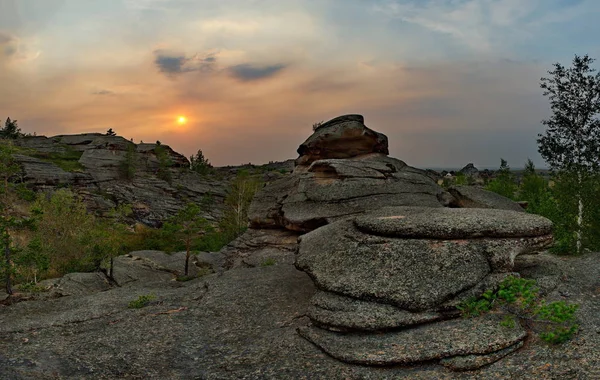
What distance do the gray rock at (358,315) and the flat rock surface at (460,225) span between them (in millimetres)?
4266

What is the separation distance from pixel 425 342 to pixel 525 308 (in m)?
4.39

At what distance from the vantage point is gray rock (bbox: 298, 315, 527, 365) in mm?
13078

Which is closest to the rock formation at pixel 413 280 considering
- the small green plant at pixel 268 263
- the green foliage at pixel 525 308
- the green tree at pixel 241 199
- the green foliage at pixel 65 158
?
the green foliage at pixel 525 308

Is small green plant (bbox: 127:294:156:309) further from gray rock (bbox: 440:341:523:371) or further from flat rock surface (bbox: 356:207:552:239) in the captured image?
gray rock (bbox: 440:341:523:371)

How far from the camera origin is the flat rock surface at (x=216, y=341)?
12570 millimetres

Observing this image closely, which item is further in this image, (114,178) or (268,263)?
(114,178)

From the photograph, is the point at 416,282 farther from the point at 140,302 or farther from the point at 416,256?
the point at 140,302

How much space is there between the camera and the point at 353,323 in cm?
1547

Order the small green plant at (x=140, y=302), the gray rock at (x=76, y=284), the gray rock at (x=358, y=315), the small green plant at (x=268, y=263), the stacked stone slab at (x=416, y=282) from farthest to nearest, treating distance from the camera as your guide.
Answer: the small green plant at (x=268, y=263) < the gray rock at (x=76, y=284) < the small green plant at (x=140, y=302) < the gray rock at (x=358, y=315) < the stacked stone slab at (x=416, y=282)

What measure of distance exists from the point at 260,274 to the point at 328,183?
985 centimetres

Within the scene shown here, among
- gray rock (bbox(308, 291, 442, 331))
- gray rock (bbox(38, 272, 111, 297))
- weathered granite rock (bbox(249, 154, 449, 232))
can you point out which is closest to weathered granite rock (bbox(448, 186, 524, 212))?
weathered granite rock (bbox(249, 154, 449, 232))

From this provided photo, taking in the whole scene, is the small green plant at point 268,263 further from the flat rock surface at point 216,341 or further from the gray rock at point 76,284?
the gray rock at point 76,284

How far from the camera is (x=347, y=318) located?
15.8m

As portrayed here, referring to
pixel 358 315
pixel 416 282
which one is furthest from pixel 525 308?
pixel 358 315
